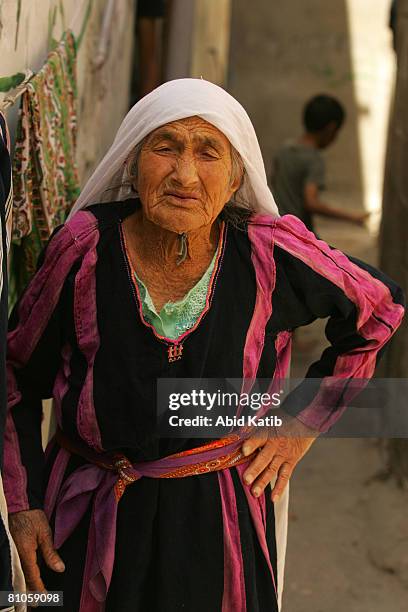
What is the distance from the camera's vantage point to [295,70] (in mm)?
10266

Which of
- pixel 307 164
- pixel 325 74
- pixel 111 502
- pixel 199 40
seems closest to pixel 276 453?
pixel 111 502

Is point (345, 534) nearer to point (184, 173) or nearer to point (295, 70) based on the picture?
point (184, 173)

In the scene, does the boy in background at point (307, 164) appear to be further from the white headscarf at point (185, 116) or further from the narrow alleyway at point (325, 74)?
the white headscarf at point (185, 116)

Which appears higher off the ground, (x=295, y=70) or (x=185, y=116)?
(x=295, y=70)

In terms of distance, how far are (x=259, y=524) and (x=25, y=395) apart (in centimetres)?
60

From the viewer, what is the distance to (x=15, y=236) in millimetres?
2441

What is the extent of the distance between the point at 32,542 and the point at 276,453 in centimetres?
60

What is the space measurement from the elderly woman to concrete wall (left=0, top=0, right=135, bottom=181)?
49 cm

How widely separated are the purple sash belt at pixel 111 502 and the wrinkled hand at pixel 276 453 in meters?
0.04

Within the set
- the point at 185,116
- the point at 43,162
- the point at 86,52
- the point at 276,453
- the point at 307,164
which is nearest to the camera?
the point at 185,116

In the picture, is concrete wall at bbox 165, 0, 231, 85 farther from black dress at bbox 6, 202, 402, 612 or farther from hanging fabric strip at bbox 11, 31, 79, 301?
black dress at bbox 6, 202, 402, 612

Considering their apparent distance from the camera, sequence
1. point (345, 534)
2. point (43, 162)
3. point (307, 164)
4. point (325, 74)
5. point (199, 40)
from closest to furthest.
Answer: point (43, 162) < point (345, 534) < point (307, 164) < point (199, 40) < point (325, 74)

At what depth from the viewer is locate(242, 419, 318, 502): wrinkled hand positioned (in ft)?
7.18

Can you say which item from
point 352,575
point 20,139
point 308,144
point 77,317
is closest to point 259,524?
point 77,317
